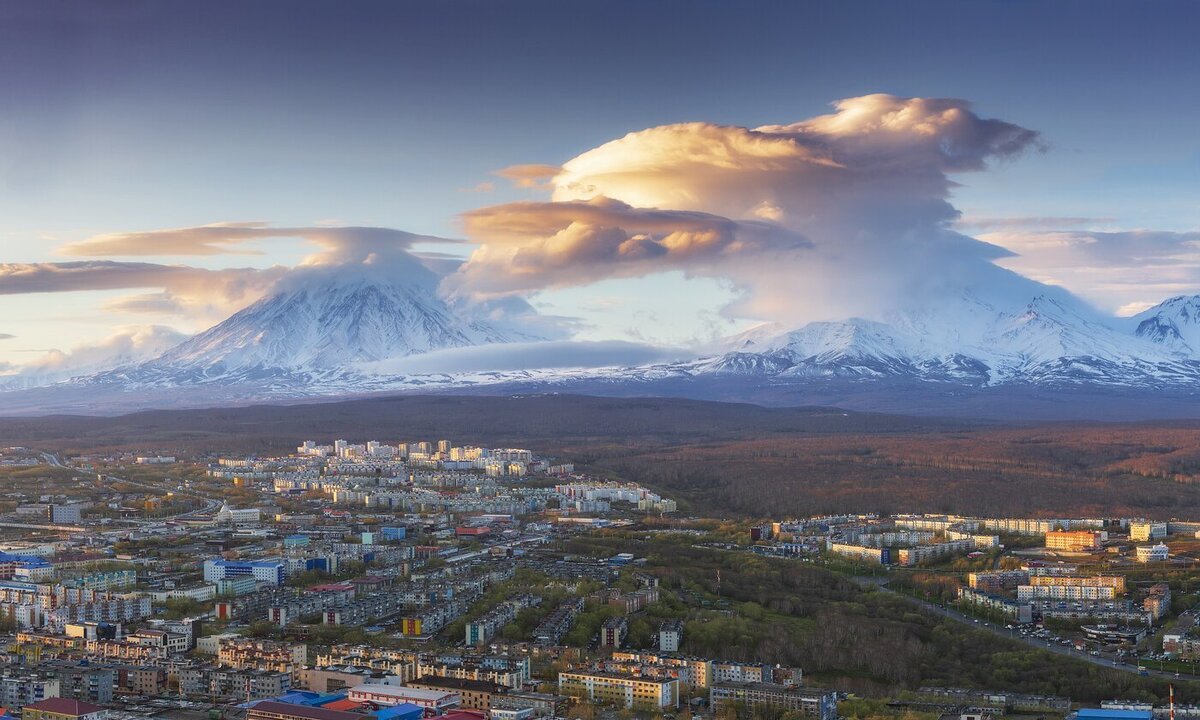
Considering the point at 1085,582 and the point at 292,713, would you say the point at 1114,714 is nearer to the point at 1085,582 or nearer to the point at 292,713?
the point at 292,713

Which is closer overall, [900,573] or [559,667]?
[559,667]

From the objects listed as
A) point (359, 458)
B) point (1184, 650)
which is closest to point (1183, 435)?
point (359, 458)

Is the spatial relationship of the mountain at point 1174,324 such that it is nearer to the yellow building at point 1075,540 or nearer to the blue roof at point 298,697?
the yellow building at point 1075,540

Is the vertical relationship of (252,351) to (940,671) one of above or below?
above

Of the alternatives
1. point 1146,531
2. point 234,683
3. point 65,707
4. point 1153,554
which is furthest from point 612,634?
point 1146,531

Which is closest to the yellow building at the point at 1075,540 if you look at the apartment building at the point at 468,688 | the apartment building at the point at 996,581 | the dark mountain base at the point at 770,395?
the apartment building at the point at 996,581

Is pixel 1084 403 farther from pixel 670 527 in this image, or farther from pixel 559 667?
pixel 559 667
